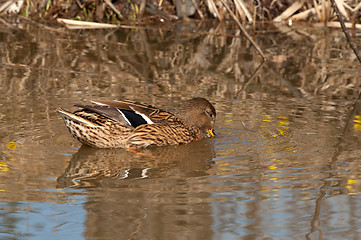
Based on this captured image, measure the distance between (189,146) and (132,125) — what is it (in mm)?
657

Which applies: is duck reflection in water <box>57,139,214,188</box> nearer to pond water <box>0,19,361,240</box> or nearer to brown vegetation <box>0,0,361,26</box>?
pond water <box>0,19,361,240</box>

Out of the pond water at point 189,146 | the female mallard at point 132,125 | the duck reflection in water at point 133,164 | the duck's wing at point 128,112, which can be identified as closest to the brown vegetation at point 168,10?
the pond water at point 189,146

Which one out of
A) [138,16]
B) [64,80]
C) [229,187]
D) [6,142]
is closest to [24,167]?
[6,142]

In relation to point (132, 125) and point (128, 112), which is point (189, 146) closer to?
point (132, 125)

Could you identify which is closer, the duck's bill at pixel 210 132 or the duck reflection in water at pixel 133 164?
the duck reflection in water at pixel 133 164

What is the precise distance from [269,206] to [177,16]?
357 inches

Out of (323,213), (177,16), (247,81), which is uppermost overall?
(177,16)

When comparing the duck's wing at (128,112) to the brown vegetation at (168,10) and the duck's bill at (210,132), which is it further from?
the brown vegetation at (168,10)

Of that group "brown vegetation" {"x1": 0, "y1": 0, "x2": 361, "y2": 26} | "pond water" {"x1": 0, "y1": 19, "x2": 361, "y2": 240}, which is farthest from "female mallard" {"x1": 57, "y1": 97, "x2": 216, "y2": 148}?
"brown vegetation" {"x1": 0, "y1": 0, "x2": 361, "y2": 26}

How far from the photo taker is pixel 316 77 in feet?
30.1

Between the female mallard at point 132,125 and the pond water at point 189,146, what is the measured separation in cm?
13

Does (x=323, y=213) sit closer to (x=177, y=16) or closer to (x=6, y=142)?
(x=6, y=142)

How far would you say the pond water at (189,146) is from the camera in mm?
4312

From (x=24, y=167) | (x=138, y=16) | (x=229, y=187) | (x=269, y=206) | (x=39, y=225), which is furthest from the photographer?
(x=138, y=16)
